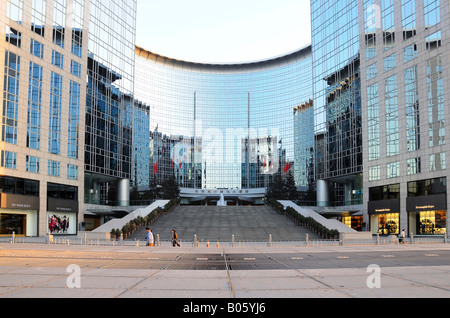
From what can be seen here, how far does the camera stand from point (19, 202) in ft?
193

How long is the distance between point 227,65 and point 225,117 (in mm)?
18710

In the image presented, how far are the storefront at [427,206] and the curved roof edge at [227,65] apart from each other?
89.3 m

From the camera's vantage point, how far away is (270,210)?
7194 cm

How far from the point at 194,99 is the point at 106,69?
8035 cm

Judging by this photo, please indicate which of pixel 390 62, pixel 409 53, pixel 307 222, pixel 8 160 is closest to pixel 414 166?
pixel 409 53

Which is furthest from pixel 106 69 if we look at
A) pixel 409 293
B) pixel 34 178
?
pixel 409 293

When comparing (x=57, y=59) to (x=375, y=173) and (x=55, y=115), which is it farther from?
(x=375, y=173)

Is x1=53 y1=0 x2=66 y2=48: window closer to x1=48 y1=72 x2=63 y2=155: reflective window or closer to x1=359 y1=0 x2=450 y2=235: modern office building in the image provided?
x1=48 y1=72 x2=63 y2=155: reflective window

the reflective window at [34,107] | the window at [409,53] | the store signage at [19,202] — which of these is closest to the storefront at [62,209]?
the store signage at [19,202]

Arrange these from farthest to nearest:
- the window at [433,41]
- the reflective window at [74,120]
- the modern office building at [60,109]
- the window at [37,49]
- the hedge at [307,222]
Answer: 1. the reflective window at [74,120]
2. the window at [37,49]
3. the window at [433,41]
4. the modern office building at [60,109]
5. the hedge at [307,222]

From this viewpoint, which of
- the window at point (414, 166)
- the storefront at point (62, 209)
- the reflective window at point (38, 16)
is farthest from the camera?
the storefront at point (62, 209)

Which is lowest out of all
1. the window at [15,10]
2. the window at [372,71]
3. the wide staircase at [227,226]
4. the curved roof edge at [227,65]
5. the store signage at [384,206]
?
the wide staircase at [227,226]

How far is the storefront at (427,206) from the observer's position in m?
58.1

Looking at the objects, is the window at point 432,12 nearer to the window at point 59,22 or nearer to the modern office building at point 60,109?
the modern office building at point 60,109
